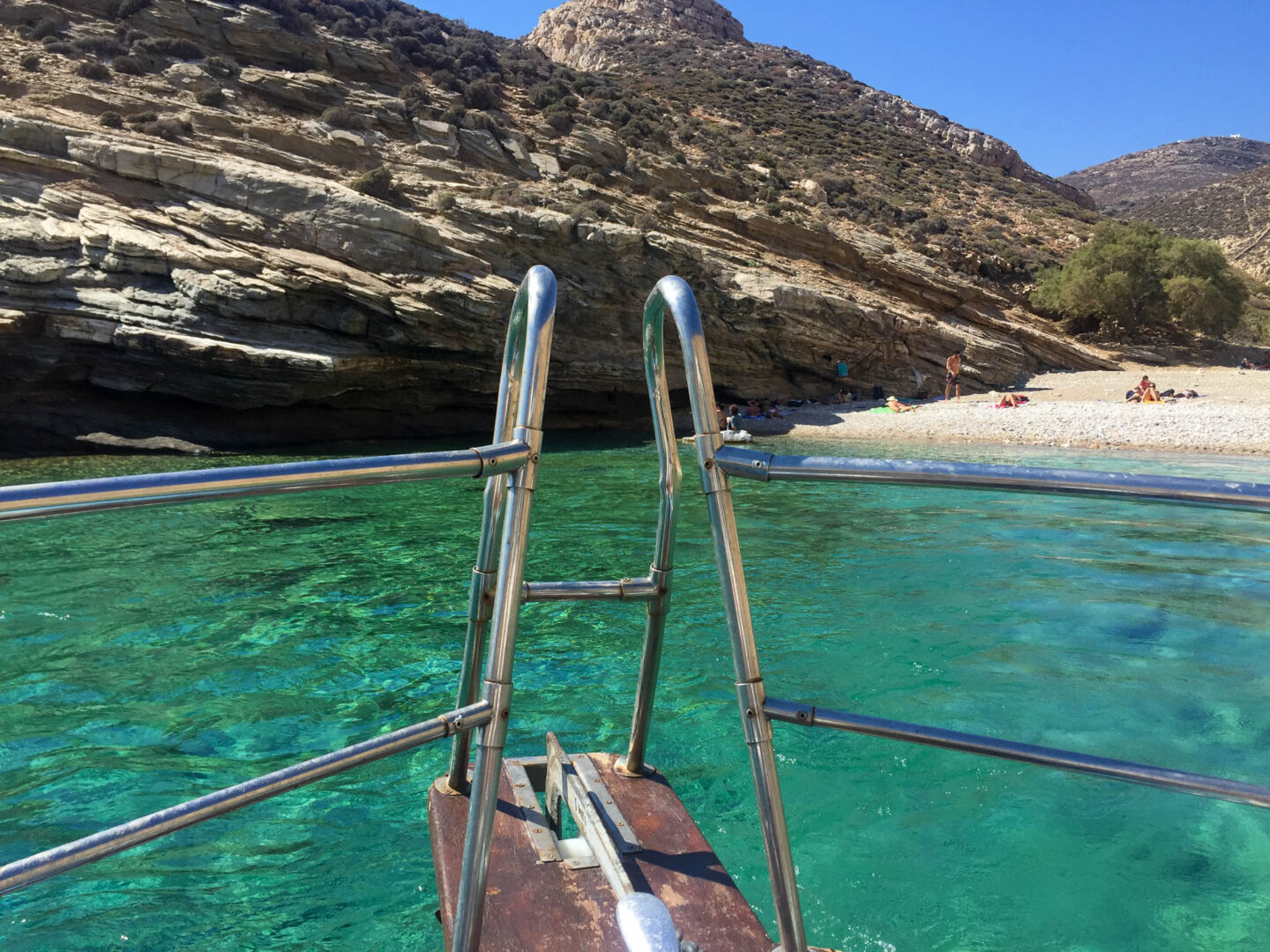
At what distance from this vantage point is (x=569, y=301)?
21.3m

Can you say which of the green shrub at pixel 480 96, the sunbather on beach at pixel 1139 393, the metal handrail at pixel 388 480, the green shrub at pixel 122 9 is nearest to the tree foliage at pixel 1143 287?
the sunbather on beach at pixel 1139 393

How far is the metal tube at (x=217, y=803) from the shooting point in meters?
0.95

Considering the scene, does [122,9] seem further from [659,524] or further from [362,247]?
[659,524]

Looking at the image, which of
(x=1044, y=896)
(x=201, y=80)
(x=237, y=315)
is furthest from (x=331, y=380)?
(x=1044, y=896)

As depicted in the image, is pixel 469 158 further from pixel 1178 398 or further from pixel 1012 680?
pixel 1012 680

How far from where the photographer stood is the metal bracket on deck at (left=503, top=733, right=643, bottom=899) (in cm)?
169

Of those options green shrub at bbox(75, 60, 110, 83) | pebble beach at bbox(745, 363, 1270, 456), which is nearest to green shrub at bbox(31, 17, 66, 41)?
green shrub at bbox(75, 60, 110, 83)

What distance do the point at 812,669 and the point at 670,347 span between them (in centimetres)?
1815

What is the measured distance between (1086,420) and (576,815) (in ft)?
71.2

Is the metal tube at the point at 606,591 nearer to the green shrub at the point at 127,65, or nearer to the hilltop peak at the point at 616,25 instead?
the green shrub at the point at 127,65

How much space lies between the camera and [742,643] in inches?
49.3

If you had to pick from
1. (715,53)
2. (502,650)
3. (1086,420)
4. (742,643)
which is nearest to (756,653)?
(742,643)

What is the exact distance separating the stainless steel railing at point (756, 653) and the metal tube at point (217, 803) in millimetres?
409

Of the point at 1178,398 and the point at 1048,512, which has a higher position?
the point at 1178,398
